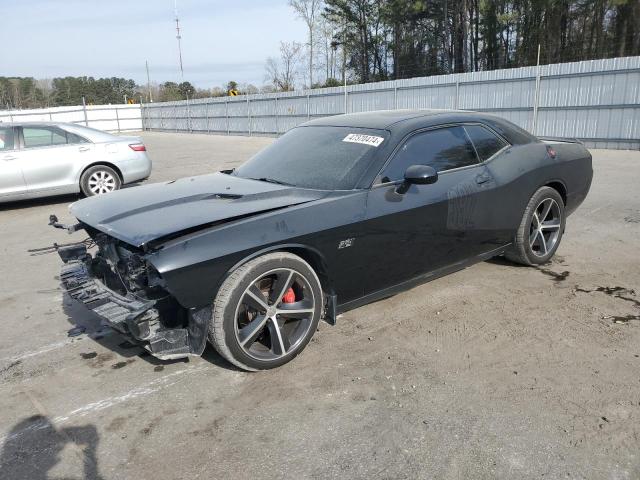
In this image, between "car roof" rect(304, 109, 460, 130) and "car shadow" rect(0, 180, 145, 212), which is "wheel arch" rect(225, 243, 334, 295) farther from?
"car shadow" rect(0, 180, 145, 212)

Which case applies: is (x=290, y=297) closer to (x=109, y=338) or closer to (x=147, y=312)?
(x=147, y=312)

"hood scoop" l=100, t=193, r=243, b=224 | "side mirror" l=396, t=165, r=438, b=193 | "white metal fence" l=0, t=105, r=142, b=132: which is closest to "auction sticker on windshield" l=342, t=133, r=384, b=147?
"side mirror" l=396, t=165, r=438, b=193

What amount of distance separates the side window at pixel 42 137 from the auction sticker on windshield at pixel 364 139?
6771mm

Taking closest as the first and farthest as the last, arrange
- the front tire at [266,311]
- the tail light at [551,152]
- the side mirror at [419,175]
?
the front tire at [266,311] < the side mirror at [419,175] < the tail light at [551,152]

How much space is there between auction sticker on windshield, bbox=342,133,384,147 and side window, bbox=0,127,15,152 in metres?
6.89

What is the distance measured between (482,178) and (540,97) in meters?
14.0

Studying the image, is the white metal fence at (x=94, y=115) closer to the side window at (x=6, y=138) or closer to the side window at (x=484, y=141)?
the side window at (x=6, y=138)

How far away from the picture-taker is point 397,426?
2.77 meters

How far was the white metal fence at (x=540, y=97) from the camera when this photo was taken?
14.9 metres

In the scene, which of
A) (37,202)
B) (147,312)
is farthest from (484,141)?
(37,202)

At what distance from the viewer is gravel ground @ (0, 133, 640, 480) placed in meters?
2.52

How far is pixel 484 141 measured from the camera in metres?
4.58

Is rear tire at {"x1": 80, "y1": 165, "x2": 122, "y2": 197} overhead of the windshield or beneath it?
beneath

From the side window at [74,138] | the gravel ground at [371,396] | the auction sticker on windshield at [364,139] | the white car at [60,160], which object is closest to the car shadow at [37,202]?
the white car at [60,160]
